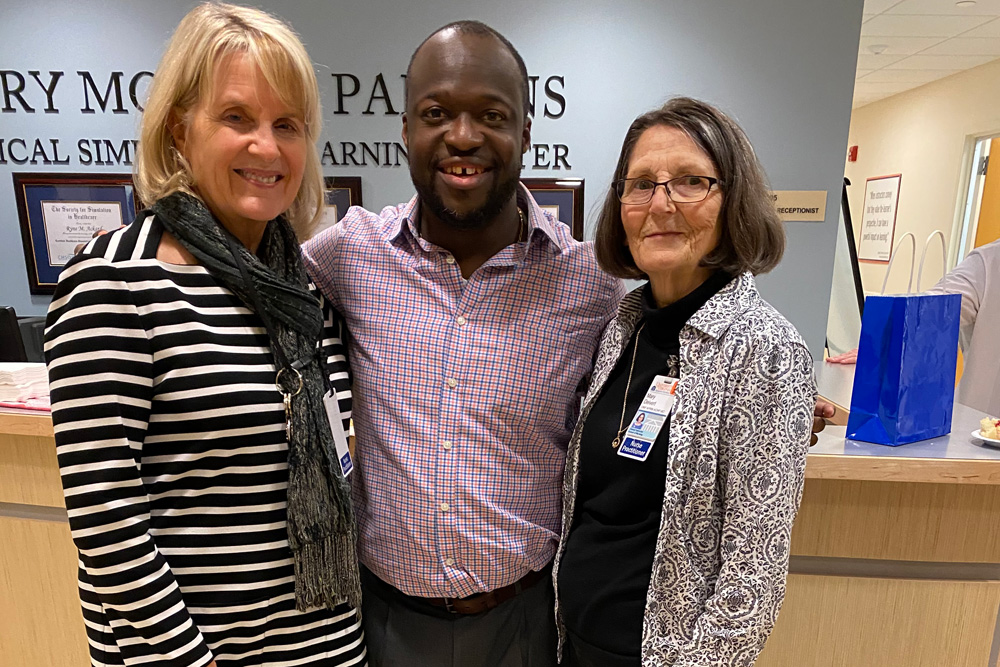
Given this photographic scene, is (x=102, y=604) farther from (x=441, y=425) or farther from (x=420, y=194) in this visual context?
(x=420, y=194)

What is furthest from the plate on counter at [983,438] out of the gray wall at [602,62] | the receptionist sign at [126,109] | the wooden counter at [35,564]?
the wooden counter at [35,564]

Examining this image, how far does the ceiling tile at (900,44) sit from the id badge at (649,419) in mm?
6130

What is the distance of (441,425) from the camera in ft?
4.25

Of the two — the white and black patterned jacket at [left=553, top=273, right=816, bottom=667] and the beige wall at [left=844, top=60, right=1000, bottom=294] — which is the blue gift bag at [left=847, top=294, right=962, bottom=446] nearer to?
the white and black patterned jacket at [left=553, top=273, right=816, bottom=667]

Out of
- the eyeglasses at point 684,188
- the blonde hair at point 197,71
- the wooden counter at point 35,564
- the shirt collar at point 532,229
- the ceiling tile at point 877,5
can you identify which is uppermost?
the ceiling tile at point 877,5

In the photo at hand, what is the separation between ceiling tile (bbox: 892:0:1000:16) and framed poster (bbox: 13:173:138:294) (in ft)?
18.4

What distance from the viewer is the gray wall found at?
345cm

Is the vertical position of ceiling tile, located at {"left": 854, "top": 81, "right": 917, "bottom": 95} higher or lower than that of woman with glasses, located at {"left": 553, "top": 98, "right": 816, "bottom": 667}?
higher

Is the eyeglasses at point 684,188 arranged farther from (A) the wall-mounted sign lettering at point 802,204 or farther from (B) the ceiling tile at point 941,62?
(B) the ceiling tile at point 941,62

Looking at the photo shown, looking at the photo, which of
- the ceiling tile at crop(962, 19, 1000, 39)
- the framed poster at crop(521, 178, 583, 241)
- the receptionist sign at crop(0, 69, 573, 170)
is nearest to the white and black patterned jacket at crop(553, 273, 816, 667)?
the framed poster at crop(521, 178, 583, 241)

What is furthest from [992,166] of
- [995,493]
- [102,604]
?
[102,604]

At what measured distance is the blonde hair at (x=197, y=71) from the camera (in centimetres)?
108

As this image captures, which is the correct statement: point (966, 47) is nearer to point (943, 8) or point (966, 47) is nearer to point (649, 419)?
point (943, 8)

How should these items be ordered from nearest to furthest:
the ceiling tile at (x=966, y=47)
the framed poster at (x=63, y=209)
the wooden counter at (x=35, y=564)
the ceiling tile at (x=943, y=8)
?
the wooden counter at (x=35, y=564) < the framed poster at (x=63, y=209) < the ceiling tile at (x=943, y=8) < the ceiling tile at (x=966, y=47)
